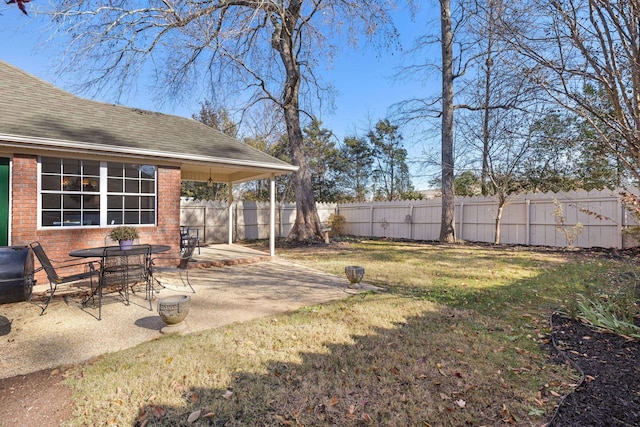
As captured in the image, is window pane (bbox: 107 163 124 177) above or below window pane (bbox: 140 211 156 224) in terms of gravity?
above

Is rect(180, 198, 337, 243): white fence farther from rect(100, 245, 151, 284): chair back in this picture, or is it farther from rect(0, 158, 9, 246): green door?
rect(100, 245, 151, 284): chair back

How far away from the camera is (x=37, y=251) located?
14.5 feet

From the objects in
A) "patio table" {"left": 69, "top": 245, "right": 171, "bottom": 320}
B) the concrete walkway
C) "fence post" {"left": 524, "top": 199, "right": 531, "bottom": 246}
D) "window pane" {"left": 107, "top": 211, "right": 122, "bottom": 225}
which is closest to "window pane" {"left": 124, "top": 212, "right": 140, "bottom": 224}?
"window pane" {"left": 107, "top": 211, "right": 122, "bottom": 225}

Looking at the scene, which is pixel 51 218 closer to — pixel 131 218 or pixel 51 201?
pixel 51 201

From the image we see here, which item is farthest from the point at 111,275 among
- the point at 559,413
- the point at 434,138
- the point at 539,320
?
the point at 434,138

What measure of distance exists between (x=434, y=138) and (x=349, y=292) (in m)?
11.4

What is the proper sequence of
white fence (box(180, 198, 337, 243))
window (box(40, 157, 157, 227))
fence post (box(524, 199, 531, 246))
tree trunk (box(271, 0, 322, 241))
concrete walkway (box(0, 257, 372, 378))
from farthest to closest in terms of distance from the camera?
white fence (box(180, 198, 337, 243)) → tree trunk (box(271, 0, 322, 241)) → fence post (box(524, 199, 531, 246)) → window (box(40, 157, 157, 227)) → concrete walkway (box(0, 257, 372, 378))

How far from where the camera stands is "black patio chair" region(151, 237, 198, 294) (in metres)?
5.69

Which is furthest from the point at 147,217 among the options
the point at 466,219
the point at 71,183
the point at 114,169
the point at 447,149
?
the point at 466,219

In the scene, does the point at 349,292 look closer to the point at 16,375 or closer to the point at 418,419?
the point at 418,419

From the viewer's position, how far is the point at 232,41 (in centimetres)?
1038

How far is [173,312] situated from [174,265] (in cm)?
460

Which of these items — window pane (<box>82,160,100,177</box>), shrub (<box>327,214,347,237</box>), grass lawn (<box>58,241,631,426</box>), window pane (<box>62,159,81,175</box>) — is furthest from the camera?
shrub (<box>327,214,347,237</box>)

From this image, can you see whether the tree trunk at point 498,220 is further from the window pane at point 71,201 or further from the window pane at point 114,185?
the window pane at point 71,201
